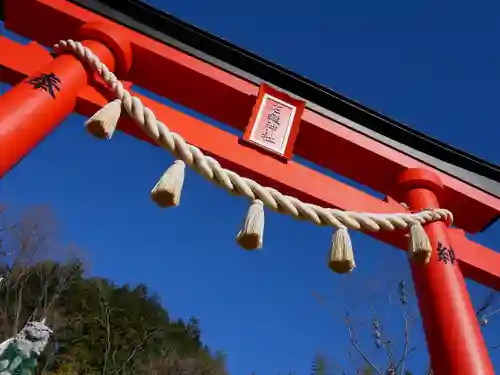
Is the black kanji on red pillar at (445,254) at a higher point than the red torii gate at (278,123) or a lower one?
lower

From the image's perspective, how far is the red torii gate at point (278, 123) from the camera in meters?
1.85

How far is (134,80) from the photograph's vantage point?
2.51 m

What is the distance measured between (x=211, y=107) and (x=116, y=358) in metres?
9.87

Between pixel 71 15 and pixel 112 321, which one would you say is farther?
pixel 112 321

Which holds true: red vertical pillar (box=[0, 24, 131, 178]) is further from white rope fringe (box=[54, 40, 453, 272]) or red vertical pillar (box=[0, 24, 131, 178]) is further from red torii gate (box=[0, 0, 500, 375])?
white rope fringe (box=[54, 40, 453, 272])

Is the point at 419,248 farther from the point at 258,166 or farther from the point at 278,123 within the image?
the point at 278,123

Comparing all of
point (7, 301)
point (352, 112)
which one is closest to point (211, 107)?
point (352, 112)

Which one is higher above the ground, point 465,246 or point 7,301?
point 7,301

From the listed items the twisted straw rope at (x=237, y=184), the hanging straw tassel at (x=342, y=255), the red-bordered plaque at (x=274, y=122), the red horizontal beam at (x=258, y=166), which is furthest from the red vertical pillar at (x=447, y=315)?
the red-bordered plaque at (x=274, y=122)

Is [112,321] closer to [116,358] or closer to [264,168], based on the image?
[116,358]

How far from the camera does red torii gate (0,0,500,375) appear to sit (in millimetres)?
1852

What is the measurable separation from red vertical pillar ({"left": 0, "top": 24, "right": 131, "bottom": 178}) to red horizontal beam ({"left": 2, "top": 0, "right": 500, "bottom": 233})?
0.50 ft

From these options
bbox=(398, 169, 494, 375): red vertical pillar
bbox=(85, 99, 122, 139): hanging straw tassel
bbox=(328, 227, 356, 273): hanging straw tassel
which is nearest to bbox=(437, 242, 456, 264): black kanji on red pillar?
bbox=(398, 169, 494, 375): red vertical pillar

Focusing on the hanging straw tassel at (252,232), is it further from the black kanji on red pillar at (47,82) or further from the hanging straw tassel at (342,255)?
the black kanji on red pillar at (47,82)
